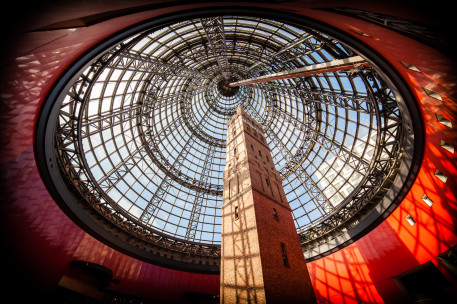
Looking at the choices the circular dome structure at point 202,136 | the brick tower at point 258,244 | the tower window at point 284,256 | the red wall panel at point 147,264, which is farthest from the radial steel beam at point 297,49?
the tower window at point 284,256

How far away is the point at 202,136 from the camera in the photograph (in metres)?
33.1

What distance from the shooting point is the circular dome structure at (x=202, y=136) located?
11.6 metres

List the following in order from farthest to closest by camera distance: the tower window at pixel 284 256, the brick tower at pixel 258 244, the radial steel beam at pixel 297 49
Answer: the radial steel beam at pixel 297 49 < the tower window at pixel 284 256 < the brick tower at pixel 258 244

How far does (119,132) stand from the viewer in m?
20.9

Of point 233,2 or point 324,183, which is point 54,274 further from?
point 324,183

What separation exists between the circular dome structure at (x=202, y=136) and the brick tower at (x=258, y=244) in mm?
7858

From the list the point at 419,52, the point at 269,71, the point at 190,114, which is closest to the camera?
the point at 419,52

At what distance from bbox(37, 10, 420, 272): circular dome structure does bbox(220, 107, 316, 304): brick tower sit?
25.8ft

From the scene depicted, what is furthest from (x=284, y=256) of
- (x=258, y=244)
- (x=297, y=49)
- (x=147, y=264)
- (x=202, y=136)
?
(x=202, y=136)

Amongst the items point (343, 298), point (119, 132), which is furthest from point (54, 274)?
point (343, 298)

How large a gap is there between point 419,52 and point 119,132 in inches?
955

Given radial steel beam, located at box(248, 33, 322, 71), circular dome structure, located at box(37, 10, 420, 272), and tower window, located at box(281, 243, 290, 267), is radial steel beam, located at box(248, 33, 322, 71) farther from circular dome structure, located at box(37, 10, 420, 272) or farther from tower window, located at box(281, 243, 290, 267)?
tower window, located at box(281, 243, 290, 267)

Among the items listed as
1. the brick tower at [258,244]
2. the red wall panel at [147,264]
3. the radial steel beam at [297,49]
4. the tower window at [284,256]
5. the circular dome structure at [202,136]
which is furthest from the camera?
the radial steel beam at [297,49]

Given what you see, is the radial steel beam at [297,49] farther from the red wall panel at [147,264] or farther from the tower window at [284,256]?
the tower window at [284,256]
